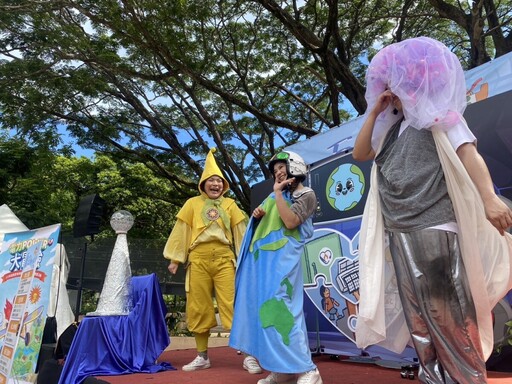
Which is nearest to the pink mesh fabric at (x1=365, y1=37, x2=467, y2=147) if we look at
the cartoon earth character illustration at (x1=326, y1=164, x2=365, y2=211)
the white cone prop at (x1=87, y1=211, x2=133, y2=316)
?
the cartoon earth character illustration at (x1=326, y1=164, x2=365, y2=211)

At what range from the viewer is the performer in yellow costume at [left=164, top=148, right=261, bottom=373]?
11.4ft

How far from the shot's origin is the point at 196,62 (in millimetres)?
8031

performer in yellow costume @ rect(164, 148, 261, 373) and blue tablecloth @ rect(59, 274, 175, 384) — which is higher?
performer in yellow costume @ rect(164, 148, 261, 373)

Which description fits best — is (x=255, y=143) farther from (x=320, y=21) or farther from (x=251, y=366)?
(x=251, y=366)

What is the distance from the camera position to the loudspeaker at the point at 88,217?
3957mm

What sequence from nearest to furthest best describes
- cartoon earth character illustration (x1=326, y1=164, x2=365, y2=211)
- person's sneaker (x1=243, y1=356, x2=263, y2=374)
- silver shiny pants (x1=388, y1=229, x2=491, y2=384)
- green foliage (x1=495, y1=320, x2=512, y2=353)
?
silver shiny pants (x1=388, y1=229, x2=491, y2=384)
green foliage (x1=495, y1=320, x2=512, y2=353)
person's sneaker (x1=243, y1=356, x2=263, y2=374)
cartoon earth character illustration (x1=326, y1=164, x2=365, y2=211)

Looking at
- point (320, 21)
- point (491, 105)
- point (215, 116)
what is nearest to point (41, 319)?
point (491, 105)

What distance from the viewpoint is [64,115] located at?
9.20 metres

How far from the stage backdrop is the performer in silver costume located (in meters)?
2.22

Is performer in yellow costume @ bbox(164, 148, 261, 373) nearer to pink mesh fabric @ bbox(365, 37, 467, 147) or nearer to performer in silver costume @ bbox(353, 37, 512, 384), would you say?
performer in silver costume @ bbox(353, 37, 512, 384)

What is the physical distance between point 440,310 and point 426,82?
815 millimetres

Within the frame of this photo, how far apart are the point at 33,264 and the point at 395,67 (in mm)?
2739

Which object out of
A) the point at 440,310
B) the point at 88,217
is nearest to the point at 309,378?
the point at 440,310

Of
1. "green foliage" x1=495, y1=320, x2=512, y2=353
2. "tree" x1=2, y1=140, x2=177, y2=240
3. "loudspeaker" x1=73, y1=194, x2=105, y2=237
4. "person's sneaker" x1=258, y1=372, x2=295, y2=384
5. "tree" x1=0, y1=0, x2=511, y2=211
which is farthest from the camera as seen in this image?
"tree" x1=2, y1=140, x2=177, y2=240
